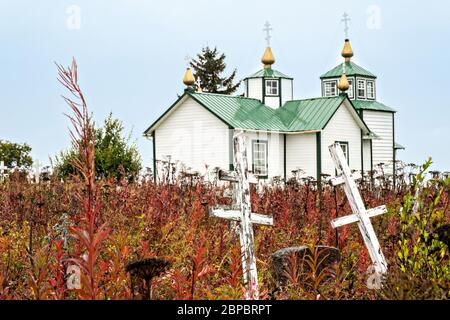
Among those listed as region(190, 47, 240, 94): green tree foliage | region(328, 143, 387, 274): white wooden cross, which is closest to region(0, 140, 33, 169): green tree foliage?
region(190, 47, 240, 94): green tree foliage

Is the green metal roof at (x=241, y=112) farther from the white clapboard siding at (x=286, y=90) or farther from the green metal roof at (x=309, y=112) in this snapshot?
the white clapboard siding at (x=286, y=90)

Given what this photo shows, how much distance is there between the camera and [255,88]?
118 ft

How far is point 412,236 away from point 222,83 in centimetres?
4776

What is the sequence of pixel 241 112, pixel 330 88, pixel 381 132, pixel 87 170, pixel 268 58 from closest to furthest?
1. pixel 87 170
2. pixel 241 112
3. pixel 268 58
4. pixel 381 132
5. pixel 330 88

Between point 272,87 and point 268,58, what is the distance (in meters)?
2.23

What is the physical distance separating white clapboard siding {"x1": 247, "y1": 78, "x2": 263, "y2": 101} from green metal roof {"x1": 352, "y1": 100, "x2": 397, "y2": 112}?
239 inches

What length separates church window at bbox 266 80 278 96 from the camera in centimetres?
3569

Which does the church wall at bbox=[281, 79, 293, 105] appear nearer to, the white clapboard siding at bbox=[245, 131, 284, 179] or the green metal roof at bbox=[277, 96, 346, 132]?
the green metal roof at bbox=[277, 96, 346, 132]

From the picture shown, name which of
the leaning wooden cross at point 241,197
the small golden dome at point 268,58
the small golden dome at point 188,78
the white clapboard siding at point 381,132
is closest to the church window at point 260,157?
the small golden dome at point 188,78

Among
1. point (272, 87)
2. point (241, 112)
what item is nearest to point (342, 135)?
point (272, 87)

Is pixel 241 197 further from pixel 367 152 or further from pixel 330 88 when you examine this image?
pixel 330 88

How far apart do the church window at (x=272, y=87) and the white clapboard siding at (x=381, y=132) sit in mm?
5893
